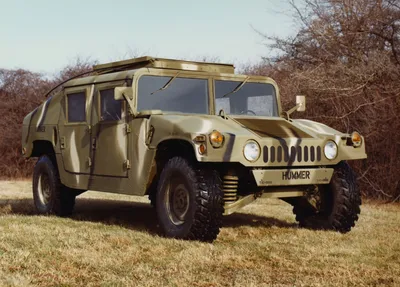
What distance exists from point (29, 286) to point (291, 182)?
2959mm

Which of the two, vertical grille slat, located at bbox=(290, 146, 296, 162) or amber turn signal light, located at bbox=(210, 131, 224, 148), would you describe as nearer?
amber turn signal light, located at bbox=(210, 131, 224, 148)

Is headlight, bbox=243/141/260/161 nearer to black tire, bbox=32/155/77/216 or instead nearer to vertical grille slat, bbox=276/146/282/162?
vertical grille slat, bbox=276/146/282/162

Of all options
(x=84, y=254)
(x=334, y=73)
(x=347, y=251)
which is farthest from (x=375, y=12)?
(x=84, y=254)

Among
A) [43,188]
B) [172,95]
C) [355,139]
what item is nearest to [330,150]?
[355,139]

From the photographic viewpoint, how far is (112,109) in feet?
25.4

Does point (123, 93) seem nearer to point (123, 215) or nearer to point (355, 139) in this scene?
point (355, 139)

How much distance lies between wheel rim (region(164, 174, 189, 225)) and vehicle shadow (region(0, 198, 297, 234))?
1.86ft

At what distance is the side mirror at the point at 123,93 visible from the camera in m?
7.04

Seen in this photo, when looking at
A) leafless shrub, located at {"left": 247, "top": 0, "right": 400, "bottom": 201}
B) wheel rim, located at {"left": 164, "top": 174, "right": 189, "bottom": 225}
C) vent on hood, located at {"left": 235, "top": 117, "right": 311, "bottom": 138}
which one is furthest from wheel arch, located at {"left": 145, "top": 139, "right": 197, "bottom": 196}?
leafless shrub, located at {"left": 247, "top": 0, "right": 400, "bottom": 201}

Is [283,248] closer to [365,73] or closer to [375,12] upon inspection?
[365,73]

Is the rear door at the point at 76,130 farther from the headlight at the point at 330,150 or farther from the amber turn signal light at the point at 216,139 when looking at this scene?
the headlight at the point at 330,150

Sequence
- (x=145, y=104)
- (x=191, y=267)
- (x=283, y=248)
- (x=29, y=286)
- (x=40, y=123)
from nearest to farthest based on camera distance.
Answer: (x=29, y=286) → (x=191, y=267) → (x=283, y=248) → (x=145, y=104) → (x=40, y=123)

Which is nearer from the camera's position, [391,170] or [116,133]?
[116,133]

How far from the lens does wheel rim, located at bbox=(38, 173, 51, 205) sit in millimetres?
9258
